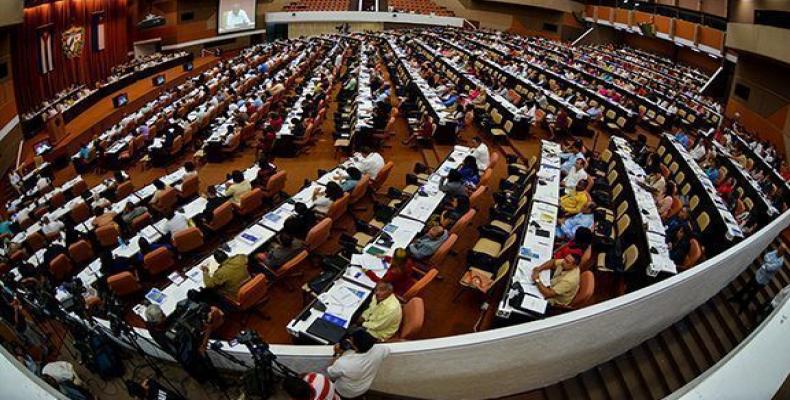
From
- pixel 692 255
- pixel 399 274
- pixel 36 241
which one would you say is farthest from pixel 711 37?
pixel 36 241

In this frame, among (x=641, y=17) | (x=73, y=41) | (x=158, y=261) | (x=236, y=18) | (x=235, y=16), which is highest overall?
(x=641, y=17)

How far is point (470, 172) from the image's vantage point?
8.74 m

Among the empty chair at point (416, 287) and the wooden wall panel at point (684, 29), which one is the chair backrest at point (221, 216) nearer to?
the empty chair at point (416, 287)

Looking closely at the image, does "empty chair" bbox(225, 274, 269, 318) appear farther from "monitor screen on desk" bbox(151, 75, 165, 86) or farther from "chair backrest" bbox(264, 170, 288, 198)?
"monitor screen on desk" bbox(151, 75, 165, 86)

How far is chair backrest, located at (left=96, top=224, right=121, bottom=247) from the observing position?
744 cm

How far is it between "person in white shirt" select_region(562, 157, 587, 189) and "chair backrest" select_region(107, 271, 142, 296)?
23.1 feet

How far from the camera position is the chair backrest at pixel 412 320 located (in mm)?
5156

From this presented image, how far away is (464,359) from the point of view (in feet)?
15.5

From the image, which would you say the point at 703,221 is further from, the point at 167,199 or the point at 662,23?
the point at 662,23

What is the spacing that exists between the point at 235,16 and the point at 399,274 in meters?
31.9

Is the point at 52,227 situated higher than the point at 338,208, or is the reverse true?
the point at 338,208

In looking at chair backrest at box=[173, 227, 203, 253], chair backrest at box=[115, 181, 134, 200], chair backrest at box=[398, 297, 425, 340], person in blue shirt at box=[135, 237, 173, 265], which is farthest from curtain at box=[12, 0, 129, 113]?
chair backrest at box=[398, 297, 425, 340]

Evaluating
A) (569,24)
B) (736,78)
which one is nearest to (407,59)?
(736,78)

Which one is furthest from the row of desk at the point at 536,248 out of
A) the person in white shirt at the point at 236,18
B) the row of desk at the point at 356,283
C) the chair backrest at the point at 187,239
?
the person in white shirt at the point at 236,18
